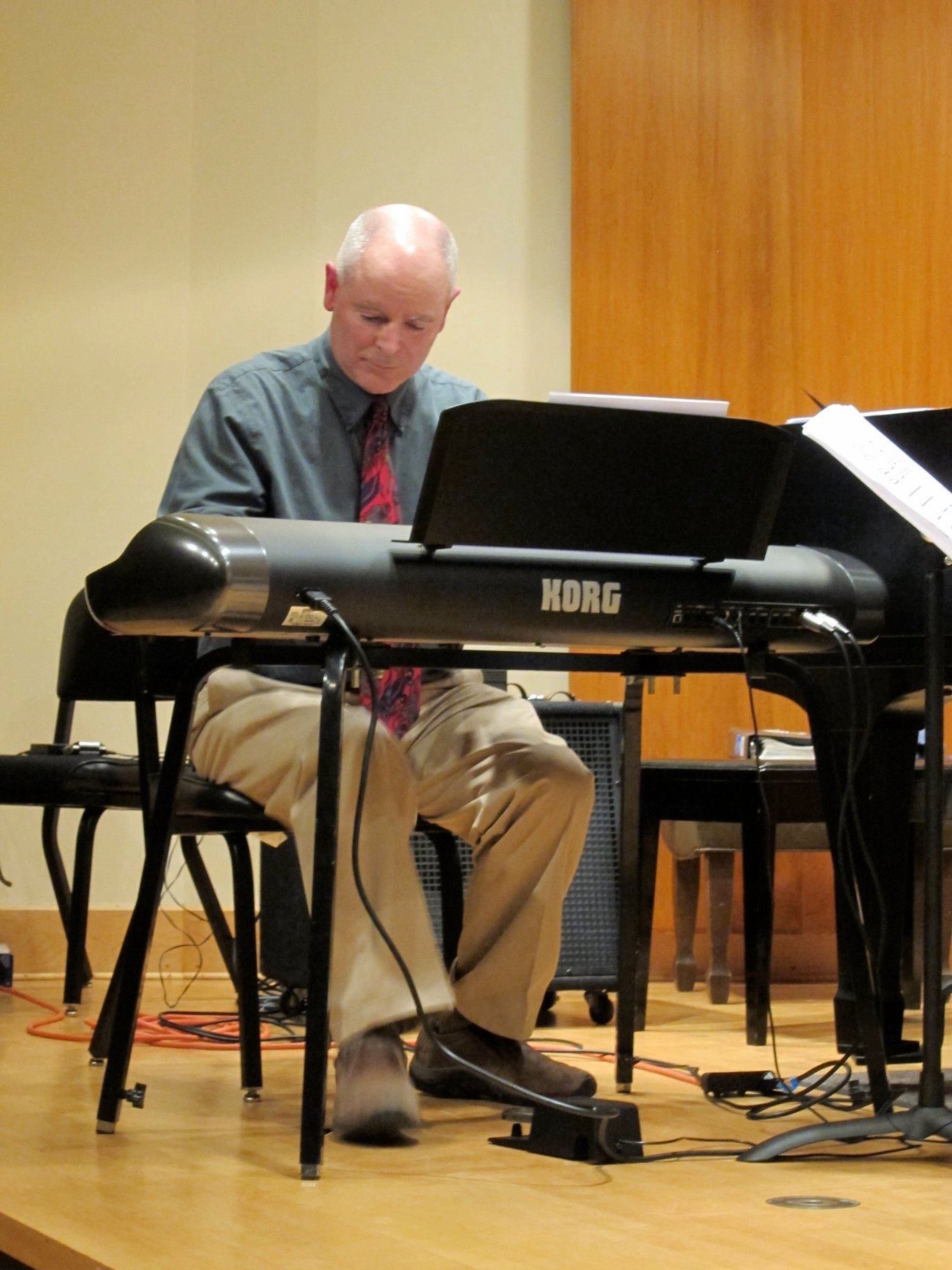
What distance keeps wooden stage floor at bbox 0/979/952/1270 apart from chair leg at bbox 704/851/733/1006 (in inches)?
59.9

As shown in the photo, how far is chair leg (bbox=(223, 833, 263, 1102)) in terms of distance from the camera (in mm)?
2191

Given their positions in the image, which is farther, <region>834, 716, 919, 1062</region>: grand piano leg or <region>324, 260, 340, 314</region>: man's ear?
<region>834, 716, 919, 1062</region>: grand piano leg

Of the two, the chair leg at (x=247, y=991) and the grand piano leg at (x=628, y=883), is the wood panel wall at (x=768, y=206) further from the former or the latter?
the chair leg at (x=247, y=991)

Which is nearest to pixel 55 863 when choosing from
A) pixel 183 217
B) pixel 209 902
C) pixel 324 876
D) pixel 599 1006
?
pixel 209 902

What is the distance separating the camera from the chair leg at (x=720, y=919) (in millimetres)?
3734

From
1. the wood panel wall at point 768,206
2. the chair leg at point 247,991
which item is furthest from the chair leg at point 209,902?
the wood panel wall at point 768,206

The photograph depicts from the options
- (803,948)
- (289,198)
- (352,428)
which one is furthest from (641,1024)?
(289,198)

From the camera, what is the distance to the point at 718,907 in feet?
12.6

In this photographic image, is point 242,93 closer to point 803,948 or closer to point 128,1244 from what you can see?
point 803,948

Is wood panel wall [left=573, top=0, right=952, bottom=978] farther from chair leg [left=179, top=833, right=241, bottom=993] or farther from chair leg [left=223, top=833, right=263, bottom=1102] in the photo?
chair leg [left=223, top=833, right=263, bottom=1102]

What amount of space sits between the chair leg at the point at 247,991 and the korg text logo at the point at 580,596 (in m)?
0.74

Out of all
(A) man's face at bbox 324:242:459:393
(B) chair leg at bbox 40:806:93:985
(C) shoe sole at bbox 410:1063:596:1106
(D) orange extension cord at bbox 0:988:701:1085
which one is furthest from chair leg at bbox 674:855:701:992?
(A) man's face at bbox 324:242:459:393

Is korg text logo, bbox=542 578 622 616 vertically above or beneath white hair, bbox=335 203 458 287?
beneath

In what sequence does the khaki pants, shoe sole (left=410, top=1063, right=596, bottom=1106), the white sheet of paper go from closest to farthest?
the white sheet of paper → the khaki pants → shoe sole (left=410, top=1063, right=596, bottom=1106)
